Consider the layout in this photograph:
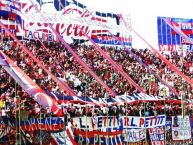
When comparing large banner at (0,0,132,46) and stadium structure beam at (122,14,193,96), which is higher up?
large banner at (0,0,132,46)

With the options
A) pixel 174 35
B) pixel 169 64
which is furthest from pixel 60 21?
pixel 174 35

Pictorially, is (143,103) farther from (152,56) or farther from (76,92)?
(152,56)

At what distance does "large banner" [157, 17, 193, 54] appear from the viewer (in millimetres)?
31219

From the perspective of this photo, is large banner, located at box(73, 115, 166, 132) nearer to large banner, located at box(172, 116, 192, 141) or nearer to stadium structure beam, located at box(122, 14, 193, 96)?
large banner, located at box(172, 116, 192, 141)

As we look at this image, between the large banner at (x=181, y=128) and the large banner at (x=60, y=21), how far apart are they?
8184mm

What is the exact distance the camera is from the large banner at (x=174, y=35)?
31.2m

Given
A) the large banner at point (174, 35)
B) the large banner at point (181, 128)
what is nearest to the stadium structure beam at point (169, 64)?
the large banner at point (174, 35)

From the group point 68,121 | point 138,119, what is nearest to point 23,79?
point 68,121

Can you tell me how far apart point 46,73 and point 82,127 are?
5328mm

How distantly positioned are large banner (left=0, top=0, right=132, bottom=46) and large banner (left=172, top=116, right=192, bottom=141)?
8.18m

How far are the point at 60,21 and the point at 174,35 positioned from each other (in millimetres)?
9083

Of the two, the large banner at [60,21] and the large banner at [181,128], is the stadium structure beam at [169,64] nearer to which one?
the large banner at [60,21]

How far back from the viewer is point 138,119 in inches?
605

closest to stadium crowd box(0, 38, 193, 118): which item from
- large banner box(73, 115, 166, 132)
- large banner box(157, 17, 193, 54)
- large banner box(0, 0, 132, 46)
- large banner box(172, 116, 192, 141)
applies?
large banner box(73, 115, 166, 132)
